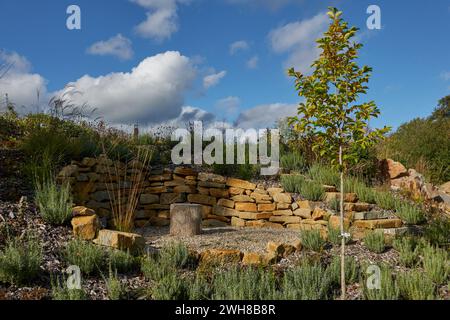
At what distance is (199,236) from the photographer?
6605 mm

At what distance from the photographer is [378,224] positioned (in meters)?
6.79

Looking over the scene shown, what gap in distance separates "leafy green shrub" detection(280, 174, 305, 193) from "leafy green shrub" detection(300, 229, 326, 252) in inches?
90.4

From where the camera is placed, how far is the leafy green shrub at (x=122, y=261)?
4648 mm

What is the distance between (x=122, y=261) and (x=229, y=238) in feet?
6.72

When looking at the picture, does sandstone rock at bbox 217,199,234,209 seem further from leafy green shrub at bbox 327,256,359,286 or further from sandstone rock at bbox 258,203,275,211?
leafy green shrub at bbox 327,256,359,286

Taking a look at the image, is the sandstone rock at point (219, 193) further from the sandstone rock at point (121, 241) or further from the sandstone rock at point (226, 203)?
the sandstone rock at point (121, 241)

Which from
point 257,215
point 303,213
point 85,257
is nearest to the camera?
point 85,257

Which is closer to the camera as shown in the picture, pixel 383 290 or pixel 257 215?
pixel 383 290

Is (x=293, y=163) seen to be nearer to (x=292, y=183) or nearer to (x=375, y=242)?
(x=292, y=183)

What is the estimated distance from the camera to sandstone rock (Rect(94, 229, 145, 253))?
5129 millimetres

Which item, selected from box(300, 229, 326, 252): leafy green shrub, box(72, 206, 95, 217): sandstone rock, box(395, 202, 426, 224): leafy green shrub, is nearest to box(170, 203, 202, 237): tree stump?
box(72, 206, 95, 217): sandstone rock

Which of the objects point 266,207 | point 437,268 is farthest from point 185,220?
point 437,268

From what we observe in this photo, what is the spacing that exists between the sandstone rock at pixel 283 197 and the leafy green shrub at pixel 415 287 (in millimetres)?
3527

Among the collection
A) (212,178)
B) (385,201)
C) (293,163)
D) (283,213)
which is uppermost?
(293,163)
